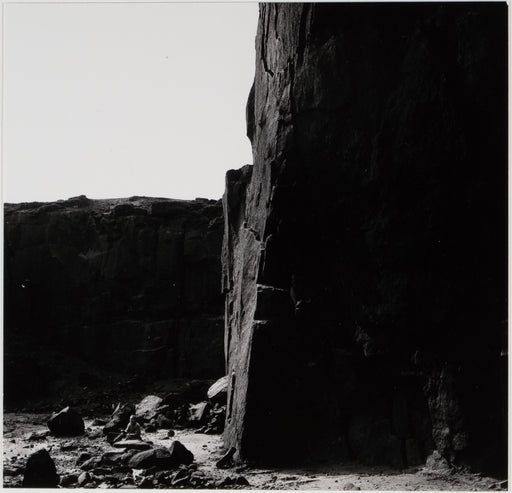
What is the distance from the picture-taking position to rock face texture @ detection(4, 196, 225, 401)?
19688mm

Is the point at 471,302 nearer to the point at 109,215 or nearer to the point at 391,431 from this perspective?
the point at 391,431

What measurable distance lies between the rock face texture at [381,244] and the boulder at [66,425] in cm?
350

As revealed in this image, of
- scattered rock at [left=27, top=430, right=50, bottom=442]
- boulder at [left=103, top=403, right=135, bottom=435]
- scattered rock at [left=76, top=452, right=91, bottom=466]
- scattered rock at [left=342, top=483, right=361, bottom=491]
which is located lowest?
scattered rock at [left=27, top=430, right=50, bottom=442]

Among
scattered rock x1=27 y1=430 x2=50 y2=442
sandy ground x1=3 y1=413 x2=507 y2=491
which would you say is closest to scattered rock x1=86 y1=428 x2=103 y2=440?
scattered rock x1=27 y1=430 x2=50 y2=442

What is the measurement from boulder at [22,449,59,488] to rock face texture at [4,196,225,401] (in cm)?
1240

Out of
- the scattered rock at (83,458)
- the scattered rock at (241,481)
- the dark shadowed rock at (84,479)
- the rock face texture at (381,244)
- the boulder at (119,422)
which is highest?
the rock face texture at (381,244)

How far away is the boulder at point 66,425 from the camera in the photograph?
420 inches

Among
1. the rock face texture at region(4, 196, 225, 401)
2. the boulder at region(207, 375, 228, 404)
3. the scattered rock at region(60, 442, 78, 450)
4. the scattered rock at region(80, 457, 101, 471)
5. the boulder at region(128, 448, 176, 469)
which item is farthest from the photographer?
the rock face texture at region(4, 196, 225, 401)

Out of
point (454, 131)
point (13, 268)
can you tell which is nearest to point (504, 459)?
point (454, 131)

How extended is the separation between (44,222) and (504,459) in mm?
17327

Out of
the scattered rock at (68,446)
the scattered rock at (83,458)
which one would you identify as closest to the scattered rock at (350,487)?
the scattered rock at (83,458)

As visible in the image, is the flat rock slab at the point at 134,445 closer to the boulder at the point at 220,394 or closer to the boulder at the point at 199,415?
the boulder at the point at 199,415

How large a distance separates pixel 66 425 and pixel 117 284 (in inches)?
392

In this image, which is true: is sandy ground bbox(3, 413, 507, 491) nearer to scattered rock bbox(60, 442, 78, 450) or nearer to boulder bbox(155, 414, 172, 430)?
scattered rock bbox(60, 442, 78, 450)
